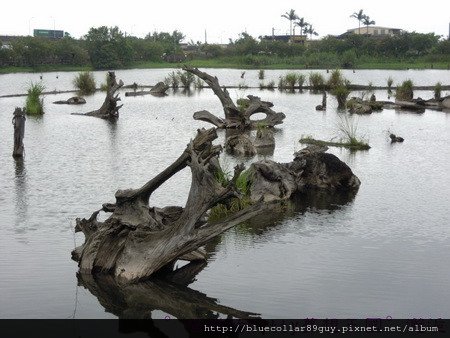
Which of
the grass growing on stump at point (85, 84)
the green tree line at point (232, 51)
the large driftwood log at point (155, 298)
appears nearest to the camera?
the large driftwood log at point (155, 298)

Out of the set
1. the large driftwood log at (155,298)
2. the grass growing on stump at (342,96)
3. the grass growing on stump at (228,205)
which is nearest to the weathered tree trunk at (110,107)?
the grass growing on stump at (342,96)

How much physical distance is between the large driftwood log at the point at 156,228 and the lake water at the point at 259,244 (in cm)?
38

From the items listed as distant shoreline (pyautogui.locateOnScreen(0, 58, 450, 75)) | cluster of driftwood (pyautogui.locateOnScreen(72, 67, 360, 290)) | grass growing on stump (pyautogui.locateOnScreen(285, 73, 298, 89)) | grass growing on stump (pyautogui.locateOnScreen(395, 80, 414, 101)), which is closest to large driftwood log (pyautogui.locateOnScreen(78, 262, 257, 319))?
cluster of driftwood (pyautogui.locateOnScreen(72, 67, 360, 290))

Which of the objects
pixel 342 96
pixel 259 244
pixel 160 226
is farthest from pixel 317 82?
pixel 160 226

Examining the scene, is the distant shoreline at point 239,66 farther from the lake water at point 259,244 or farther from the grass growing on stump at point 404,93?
the lake water at point 259,244

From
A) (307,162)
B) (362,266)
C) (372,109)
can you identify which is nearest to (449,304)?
(362,266)

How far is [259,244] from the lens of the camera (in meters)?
13.7

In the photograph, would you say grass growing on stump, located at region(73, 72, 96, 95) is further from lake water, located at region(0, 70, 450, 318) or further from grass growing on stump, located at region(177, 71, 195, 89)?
lake water, located at region(0, 70, 450, 318)

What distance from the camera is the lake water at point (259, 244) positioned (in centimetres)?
1050

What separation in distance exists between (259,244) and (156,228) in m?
2.46

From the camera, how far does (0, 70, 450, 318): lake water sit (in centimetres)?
1050

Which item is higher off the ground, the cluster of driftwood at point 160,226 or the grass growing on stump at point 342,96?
the cluster of driftwood at point 160,226

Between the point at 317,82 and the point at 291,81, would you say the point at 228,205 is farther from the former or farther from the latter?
the point at 317,82

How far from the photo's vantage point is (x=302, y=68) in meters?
102
